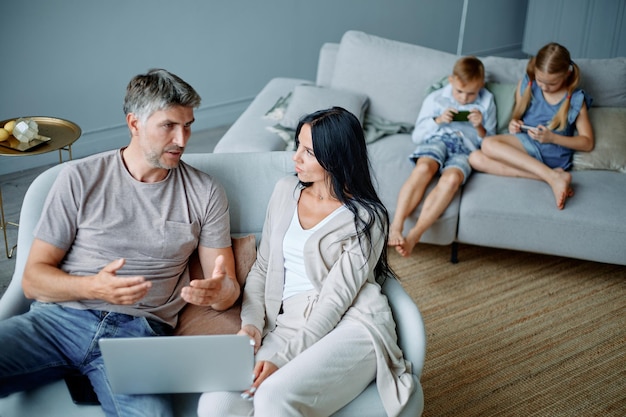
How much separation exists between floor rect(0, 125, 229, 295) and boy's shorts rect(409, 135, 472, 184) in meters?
1.52

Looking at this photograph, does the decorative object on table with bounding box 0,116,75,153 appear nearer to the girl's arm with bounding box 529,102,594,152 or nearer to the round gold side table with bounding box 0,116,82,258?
the round gold side table with bounding box 0,116,82,258

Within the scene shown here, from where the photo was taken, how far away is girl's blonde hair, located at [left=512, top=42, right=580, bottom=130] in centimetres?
304

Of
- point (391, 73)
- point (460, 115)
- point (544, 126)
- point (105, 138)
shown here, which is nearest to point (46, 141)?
point (105, 138)

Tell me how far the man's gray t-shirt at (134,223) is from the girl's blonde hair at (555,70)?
5.81 ft

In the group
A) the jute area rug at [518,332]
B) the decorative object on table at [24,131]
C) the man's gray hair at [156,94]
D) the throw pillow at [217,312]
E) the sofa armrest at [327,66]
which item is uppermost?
the man's gray hair at [156,94]

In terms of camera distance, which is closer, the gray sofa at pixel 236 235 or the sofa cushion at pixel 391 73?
the gray sofa at pixel 236 235

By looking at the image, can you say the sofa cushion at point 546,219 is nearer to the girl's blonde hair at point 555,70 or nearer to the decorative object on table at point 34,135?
the girl's blonde hair at point 555,70

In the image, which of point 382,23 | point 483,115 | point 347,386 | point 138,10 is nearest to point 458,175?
point 483,115

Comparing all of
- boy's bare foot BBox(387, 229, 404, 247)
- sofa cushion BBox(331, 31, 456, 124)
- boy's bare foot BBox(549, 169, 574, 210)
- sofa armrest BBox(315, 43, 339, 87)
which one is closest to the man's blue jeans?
boy's bare foot BBox(387, 229, 404, 247)

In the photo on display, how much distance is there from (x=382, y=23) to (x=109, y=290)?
396 cm

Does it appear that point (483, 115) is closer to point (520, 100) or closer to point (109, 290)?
point (520, 100)

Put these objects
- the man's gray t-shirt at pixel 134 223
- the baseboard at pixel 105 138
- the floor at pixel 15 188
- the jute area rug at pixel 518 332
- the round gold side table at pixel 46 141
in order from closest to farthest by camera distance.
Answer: the man's gray t-shirt at pixel 134 223
the jute area rug at pixel 518 332
the round gold side table at pixel 46 141
the floor at pixel 15 188
the baseboard at pixel 105 138

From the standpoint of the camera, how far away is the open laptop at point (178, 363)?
59.5 inches

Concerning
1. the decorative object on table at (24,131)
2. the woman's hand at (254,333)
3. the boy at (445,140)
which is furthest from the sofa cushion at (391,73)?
the woman's hand at (254,333)
